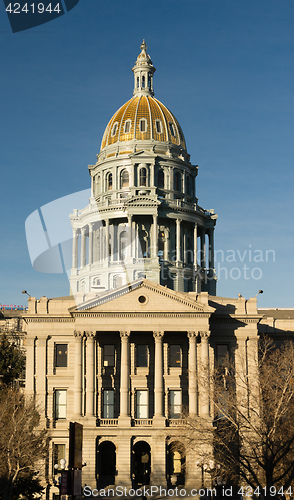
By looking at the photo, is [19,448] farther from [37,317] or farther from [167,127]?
[167,127]

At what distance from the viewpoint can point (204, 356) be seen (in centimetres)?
6419

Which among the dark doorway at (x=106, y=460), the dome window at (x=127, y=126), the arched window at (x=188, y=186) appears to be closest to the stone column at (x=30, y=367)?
the dark doorway at (x=106, y=460)

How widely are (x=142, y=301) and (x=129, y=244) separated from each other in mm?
29439

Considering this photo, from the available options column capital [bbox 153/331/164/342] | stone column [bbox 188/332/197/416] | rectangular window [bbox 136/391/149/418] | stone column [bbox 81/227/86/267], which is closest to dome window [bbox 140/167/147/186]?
stone column [bbox 81/227/86/267]

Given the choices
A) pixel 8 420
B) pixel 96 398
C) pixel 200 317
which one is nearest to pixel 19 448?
pixel 8 420

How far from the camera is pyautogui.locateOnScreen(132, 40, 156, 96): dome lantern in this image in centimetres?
10781

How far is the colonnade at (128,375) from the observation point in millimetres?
63281

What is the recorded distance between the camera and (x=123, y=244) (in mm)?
96188

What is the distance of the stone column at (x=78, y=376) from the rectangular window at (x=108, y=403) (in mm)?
3540

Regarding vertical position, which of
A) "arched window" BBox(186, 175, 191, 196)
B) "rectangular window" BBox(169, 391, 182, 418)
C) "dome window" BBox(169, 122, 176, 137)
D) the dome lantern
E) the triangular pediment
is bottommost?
"rectangular window" BBox(169, 391, 182, 418)

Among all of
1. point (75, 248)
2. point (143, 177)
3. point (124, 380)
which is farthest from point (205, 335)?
point (75, 248)

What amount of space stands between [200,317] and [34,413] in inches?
676

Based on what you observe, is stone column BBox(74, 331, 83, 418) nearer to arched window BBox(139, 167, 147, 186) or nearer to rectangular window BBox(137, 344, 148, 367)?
rectangular window BBox(137, 344, 148, 367)

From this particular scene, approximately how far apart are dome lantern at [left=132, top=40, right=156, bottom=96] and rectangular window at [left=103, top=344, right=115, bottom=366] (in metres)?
50.8
